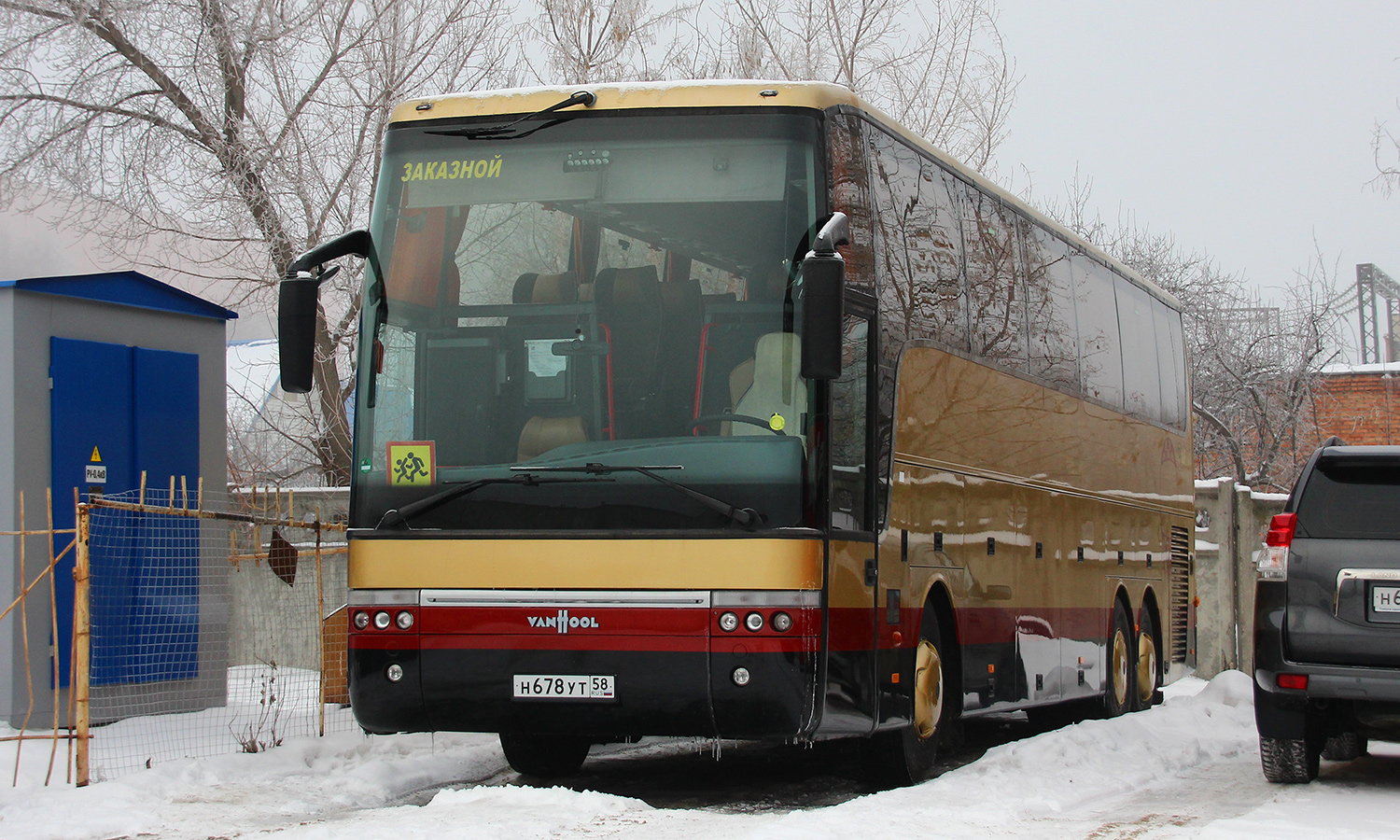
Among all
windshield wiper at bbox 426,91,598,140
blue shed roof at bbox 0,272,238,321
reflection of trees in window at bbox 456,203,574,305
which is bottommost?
reflection of trees in window at bbox 456,203,574,305

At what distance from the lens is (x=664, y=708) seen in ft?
24.6

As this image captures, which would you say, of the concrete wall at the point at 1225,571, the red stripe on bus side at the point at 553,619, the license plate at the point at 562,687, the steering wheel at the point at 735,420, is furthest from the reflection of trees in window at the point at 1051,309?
the concrete wall at the point at 1225,571

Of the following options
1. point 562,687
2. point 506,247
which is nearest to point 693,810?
point 562,687

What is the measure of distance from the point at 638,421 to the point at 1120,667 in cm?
775

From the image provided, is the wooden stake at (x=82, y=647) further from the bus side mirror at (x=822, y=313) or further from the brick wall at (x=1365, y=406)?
the brick wall at (x=1365, y=406)

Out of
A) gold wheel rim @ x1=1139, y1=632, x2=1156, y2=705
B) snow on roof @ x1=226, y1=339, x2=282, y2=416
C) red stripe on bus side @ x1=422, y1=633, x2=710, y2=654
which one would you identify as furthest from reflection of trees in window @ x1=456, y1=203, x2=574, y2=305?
gold wheel rim @ x1=1139, y1=632, x2=1156, y2=705

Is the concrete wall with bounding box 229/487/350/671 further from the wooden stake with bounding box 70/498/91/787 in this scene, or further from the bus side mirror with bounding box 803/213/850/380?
the bus side mirror with bounding box 803/213/850/380

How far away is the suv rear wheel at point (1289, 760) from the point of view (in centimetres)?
887

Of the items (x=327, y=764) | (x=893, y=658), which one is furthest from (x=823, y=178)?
→ (x=327, y=764)

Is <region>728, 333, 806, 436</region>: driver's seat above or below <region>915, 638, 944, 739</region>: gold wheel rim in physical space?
above

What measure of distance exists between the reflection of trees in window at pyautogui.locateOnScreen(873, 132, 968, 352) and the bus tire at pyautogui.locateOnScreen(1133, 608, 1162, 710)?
586cm

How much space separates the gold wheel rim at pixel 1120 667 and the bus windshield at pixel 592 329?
721 cm

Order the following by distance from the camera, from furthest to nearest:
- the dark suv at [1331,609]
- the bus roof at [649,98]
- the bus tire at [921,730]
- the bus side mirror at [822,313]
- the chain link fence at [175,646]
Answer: the chain link fence at [175,646] < the bus tire at [921,730] < the dark suv at [1331,609] < the bus roof at [649,98] < the bus side mirror at [822,313]

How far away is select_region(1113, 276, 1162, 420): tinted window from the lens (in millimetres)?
14656
